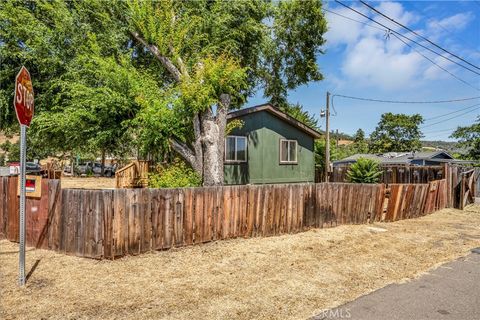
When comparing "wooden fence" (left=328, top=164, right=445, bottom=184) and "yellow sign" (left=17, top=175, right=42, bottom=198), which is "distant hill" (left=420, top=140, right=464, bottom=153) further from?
"yellow sign" (left=17, top=175, right=42, bottom=198)

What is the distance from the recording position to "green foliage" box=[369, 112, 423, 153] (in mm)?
58594

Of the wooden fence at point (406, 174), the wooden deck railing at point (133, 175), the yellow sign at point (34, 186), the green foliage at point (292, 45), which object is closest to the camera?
the yellow sign at point (34, 186)

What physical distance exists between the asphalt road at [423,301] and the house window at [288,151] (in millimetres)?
11800

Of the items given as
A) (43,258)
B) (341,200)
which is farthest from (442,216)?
(43,258)

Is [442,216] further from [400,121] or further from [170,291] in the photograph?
[400,121]

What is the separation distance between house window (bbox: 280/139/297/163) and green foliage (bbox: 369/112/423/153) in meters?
46.8

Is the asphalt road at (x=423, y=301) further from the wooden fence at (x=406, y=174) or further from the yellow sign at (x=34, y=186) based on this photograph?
the wooden fence at (x=406, y=174)

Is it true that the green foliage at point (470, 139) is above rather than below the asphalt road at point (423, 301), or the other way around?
above

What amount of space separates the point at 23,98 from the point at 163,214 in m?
3.16

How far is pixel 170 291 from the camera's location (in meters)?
4.72

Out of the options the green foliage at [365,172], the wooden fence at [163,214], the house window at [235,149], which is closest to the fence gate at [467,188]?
the green foliage at [365,172]

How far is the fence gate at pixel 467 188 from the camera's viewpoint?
1410cm

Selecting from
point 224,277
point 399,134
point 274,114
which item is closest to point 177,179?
point 224,277

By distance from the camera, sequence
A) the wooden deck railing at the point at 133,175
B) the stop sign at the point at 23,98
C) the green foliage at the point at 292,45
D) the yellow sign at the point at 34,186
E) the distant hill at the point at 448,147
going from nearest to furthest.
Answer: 1. the stop sign at the point at 23,98
2. the yellow sign at the point at 34,186
3. the wooden deck railing at the point at 133,175
4. the green foliage at the point at 292,45
5. the distant hill at the point at 448,147
